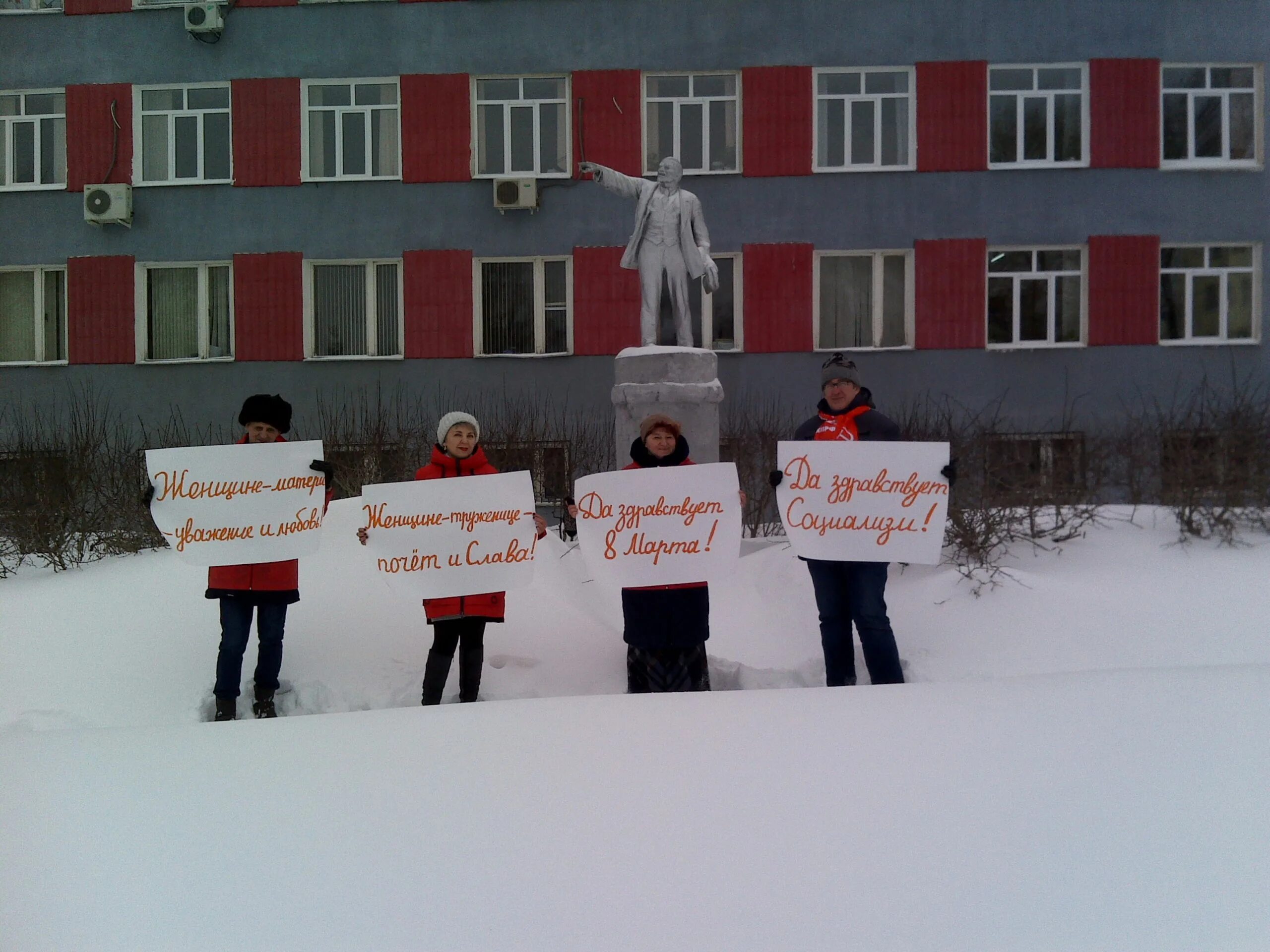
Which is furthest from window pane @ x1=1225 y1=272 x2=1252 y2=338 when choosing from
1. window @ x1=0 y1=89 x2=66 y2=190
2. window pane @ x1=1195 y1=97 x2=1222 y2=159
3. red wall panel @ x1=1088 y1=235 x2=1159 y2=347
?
window @ x1=0 y1=89 x2=66 y2=190

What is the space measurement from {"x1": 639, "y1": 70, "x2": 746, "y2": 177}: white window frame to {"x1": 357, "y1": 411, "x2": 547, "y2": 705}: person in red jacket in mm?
8477

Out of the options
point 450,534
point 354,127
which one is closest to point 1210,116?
point 354,127

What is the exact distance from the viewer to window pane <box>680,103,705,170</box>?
1198cm

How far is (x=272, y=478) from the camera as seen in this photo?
14.4 feet

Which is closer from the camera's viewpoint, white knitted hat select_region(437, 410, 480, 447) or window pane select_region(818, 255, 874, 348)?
white knitted hat select_region(437, 410, 480, 447)

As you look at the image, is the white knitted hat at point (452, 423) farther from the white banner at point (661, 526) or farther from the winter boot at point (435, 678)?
the winter boot at point (435, 678)

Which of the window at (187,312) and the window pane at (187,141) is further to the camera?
the window at (187,312)

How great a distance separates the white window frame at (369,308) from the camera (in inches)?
482

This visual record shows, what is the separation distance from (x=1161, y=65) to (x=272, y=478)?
12.2m

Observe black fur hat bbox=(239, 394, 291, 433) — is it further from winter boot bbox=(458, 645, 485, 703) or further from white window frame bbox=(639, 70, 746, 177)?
white window frame bbox=(639, 70, 746, 177)

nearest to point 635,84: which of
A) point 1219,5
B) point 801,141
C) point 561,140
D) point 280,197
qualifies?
point 561,140

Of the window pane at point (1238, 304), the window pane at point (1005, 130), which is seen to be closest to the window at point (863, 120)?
the window pane at point (1005, 130)

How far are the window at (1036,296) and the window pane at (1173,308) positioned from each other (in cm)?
99

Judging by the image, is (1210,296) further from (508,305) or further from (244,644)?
(244,644)
